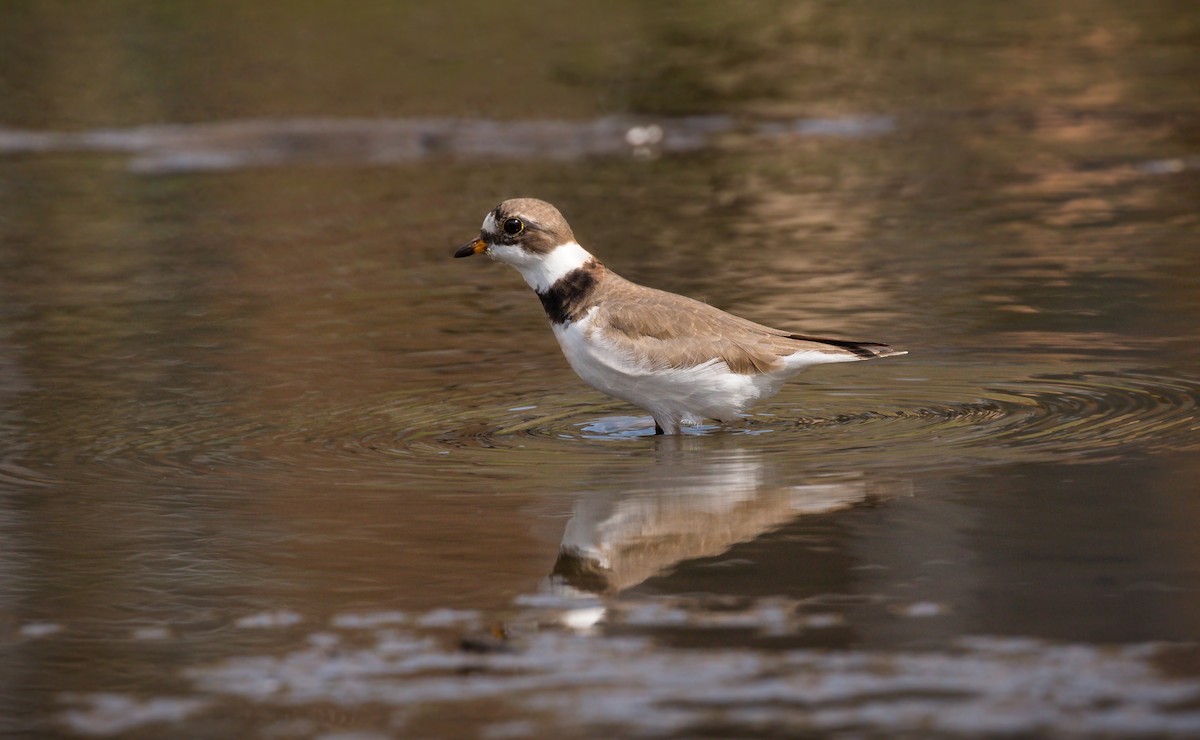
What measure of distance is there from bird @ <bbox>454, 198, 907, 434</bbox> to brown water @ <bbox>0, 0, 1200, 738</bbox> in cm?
24

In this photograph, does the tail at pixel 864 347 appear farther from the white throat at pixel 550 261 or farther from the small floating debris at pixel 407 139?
the small floating debris at pixel 407 139

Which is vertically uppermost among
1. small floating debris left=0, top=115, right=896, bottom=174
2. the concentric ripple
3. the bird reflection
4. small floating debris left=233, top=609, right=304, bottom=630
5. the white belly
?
small floating debris left=0, top=115, right=896, bottom=174

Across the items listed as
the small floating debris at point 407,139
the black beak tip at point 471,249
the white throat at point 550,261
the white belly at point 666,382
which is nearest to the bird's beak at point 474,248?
the black beak tip at point 471,249

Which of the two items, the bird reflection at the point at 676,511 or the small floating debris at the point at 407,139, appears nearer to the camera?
the bird reflection at the point at 676,511

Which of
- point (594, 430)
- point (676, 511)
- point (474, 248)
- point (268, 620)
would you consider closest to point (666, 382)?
point (594, 430)

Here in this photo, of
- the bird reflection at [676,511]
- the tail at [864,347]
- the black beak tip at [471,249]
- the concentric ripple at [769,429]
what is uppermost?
the black beak tip at [471,249]

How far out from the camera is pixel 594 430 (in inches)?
377

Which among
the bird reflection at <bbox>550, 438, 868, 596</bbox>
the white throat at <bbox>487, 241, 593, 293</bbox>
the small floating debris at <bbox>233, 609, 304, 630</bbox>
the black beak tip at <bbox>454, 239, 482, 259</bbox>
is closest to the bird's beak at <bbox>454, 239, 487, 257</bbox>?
the black beak tip at <bbox>454, 239, 482, 259</bbox>

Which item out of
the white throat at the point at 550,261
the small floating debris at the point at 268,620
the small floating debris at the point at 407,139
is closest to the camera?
the small floating debris at the point at 268,620

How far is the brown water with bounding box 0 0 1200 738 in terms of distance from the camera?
5883 millimetres

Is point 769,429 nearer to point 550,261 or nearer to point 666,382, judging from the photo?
point 666,382

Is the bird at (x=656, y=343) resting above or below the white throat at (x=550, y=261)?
below

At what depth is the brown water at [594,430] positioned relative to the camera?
5883 mm

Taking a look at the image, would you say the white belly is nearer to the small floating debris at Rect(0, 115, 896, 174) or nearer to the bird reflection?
the bird reflection
